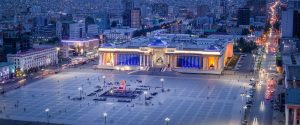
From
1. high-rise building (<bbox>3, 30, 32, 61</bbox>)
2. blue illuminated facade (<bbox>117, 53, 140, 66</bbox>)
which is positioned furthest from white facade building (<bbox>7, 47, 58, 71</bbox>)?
blue illuminated facade (<bbox>117, 53, 140, 66</bbox>)

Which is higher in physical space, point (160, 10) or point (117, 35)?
point (160, 10)

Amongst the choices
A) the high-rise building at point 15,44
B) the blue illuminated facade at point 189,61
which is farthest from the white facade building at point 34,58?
the blue illuminated facade at point 189,61

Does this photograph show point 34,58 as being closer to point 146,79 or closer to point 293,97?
point 146,79

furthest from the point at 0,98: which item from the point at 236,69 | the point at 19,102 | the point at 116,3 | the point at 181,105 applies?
the point at 116,3

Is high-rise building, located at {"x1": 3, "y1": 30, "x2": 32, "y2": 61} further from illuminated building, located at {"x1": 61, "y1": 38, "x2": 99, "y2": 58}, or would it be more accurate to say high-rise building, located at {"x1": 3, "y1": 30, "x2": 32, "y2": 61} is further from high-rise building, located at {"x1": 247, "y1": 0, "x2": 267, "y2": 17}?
high-rise building, located at {"x1": 247, "y1": 0, "x2": 267, "y2": 17}

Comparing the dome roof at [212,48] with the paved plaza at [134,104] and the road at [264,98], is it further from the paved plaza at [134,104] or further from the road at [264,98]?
the paved plaza at [134,104]

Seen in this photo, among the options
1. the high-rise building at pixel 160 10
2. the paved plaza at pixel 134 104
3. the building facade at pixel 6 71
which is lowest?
the paved plaza at pixel 134 104

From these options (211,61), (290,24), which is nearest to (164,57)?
(211,61)
